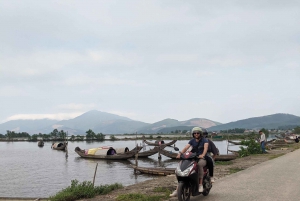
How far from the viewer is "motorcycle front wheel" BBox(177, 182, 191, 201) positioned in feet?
19.8

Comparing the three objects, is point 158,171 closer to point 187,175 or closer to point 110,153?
point 187,175

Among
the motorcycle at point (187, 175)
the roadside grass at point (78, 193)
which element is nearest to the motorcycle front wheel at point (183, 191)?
the motorcycle at point (187, 175)

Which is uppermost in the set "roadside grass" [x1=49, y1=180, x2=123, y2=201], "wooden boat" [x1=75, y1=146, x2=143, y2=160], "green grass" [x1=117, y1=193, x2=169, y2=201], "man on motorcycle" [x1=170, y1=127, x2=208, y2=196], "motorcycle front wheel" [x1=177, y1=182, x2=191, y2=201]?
"man on motorcycle" [x1=170, y1=127, x2=208, y2=196]

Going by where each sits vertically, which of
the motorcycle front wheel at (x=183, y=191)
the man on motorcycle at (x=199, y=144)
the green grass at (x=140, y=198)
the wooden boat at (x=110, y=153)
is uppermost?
the man on motorcycle at (x=199, y=144)

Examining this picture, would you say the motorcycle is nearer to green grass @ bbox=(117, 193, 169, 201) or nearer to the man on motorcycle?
the man on motorcycle

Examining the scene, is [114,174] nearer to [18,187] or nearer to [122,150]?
[18,187]

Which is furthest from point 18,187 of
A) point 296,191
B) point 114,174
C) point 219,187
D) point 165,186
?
point 296,191

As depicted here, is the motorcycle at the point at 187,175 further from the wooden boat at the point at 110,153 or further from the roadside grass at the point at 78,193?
the wooden boat at the point at 110,153

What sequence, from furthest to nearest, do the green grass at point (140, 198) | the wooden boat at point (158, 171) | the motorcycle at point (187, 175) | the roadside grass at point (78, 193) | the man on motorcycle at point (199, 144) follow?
the wooden boat at point (158, 171) → the roadside grass at point (78, 193) → the green grass at point (140, 198) → the man on motorcycle at point (199, 144) → the motorcycle at point (187, 175)

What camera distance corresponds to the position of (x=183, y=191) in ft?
20.3

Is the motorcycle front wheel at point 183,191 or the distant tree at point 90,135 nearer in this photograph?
the motorcycle front wheel at point 183,191

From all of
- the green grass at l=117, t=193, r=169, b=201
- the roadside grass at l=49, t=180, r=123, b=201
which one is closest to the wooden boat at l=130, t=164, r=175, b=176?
the roadside grass at l=49, t=180, r=123, b=201

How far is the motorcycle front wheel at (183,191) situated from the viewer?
238 inches

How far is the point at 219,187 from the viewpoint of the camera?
26.1 ft
